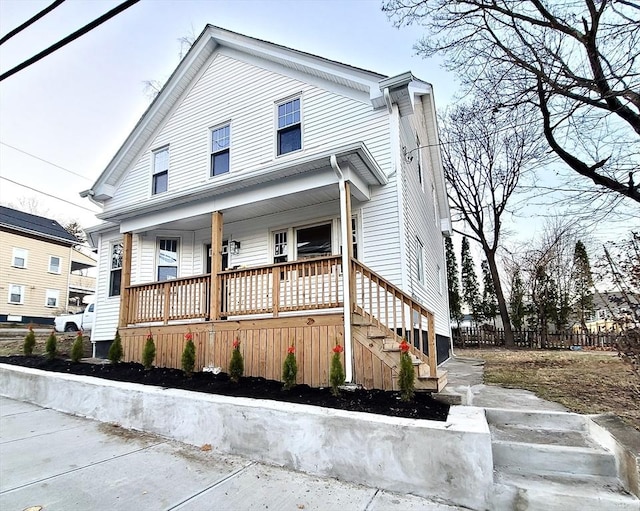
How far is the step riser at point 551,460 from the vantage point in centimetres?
340

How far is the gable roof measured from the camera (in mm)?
23938

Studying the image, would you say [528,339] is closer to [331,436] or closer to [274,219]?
[274,219]

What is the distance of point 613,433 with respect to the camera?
11.4 feet

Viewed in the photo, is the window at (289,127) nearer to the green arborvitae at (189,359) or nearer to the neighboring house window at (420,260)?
the neighboring house window at (420,260)

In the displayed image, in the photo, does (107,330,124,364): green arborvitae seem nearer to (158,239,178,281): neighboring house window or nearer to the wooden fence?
(158,239,178,281): neighboring house window

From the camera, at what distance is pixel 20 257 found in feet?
79.5

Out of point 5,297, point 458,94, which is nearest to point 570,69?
point 458,94

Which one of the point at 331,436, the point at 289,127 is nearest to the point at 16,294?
the point at 289,127

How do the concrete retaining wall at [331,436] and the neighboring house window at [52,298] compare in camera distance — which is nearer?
the concrete retaining wall at [331,436]

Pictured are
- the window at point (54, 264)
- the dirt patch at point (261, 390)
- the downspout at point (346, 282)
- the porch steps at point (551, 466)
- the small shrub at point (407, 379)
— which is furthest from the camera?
the window at point (54, 264)

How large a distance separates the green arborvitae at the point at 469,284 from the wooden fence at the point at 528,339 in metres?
2.01

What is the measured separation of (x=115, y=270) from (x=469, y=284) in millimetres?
17661

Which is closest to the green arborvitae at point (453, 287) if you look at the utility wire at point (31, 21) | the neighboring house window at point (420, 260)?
the neighboring house window at point (420, 260)

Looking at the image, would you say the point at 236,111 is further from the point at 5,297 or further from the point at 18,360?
the point at 5,297
